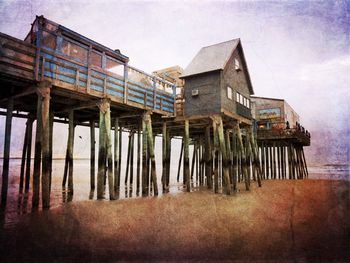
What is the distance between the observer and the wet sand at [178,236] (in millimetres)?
4809

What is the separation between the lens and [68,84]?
977cm

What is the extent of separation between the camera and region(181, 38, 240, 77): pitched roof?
49.2 ft

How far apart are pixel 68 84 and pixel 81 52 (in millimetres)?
3056

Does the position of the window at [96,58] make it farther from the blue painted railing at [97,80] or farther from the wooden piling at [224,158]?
the wooden piling at [224,158]

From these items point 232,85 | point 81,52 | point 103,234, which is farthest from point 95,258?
point 232,85

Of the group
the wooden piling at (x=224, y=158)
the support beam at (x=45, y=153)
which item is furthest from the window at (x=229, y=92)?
the support beam at (x=45, y=153)

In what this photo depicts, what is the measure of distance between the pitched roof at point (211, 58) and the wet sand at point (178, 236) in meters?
9.27

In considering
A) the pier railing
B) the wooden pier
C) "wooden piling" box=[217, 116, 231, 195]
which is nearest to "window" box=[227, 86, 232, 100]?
the wooden pier

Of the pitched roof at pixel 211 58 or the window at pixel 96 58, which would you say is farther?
the pitched roof at pixel 211 58

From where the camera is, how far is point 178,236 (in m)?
6.03

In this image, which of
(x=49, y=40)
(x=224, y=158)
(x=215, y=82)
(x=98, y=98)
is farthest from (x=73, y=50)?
(x=224, y=158)

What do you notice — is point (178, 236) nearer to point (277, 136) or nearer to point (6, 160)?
point (6, 160)

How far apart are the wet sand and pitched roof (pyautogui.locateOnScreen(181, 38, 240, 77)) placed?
927cm

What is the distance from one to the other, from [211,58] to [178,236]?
1271cm
